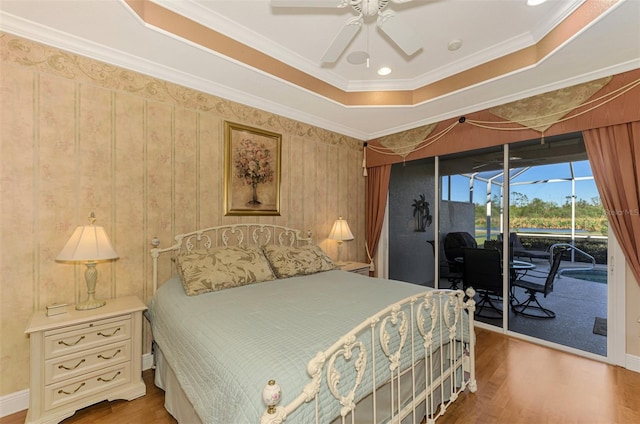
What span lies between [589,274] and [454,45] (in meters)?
2.74

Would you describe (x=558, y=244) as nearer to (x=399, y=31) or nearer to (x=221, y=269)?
(x=399, y=31)

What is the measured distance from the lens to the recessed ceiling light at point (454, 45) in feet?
8.52

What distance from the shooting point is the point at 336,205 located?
4.34 meters

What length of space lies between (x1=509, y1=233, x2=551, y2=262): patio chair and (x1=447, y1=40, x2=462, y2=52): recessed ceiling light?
224cm

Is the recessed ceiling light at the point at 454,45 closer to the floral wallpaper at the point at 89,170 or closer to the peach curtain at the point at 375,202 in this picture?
the peach curtain at the point at 375,202

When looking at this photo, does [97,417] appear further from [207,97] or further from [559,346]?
[559,346]

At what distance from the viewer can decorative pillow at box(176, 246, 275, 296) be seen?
2.29 m

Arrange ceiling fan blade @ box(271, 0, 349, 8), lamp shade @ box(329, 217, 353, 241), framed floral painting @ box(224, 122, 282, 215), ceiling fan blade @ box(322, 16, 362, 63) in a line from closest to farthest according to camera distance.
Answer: ceiling fan blade @ box(271, 0, 349, 8), ceiling fan blade @ box(322, 16, 362, 63), framed floral painting @ box(224, 122, 282, 215), lamp shade @ box(329, 217, 353, 241)

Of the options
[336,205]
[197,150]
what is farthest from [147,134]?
[336,205]

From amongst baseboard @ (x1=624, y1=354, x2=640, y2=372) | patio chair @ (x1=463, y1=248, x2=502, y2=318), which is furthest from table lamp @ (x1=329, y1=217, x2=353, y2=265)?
baseboard @ (x1=624, y1=354, x2=640, y2=372)

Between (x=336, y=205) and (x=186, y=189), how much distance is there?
7.25 feet

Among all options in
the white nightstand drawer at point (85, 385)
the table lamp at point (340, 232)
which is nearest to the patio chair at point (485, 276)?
the table lamp at point (340, 232)

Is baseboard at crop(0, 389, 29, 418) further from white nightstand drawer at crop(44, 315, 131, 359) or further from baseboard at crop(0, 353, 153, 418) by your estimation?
white nightstand drawer at crop(44, 315, 131, 359)

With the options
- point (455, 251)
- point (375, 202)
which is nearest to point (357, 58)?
point (375, 202)
